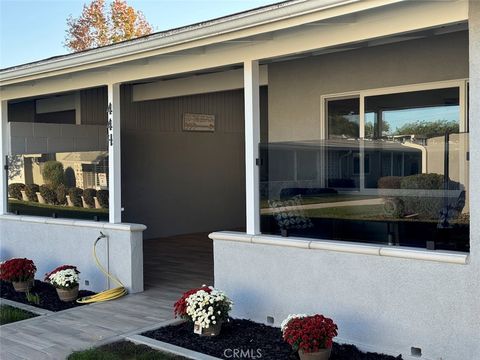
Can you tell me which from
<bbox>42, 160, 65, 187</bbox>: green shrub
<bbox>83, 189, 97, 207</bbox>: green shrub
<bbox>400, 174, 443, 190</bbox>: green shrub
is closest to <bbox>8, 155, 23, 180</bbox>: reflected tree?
<bbox>42, 160, 65, 187</bbox>: green shrub

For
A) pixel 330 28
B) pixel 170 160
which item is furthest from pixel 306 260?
pixel 170 160

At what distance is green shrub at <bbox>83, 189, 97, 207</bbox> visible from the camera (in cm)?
719

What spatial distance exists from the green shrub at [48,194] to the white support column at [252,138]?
3551 millimetres

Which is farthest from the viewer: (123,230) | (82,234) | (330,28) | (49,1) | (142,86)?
(49,1)

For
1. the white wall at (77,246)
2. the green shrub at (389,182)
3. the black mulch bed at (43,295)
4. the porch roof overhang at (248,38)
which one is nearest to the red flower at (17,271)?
the black mulch bed at (43,295)

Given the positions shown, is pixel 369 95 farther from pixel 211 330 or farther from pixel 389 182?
pixel 211 330

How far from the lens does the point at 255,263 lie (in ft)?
17.1

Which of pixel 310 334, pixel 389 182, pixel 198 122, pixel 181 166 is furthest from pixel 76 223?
pixel 198 122

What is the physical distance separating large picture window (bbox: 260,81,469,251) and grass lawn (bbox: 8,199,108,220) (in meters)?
2.74

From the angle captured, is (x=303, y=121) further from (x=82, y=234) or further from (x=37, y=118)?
(x=37, y=118)

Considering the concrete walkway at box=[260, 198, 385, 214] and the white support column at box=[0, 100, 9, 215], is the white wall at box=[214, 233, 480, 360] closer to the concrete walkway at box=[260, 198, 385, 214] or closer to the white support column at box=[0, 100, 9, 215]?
the concrete walkway at box=[260, 198, 385, 214]

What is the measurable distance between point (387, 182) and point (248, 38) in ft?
5.74

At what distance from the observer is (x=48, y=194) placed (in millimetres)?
7789

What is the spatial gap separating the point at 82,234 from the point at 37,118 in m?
5.14
